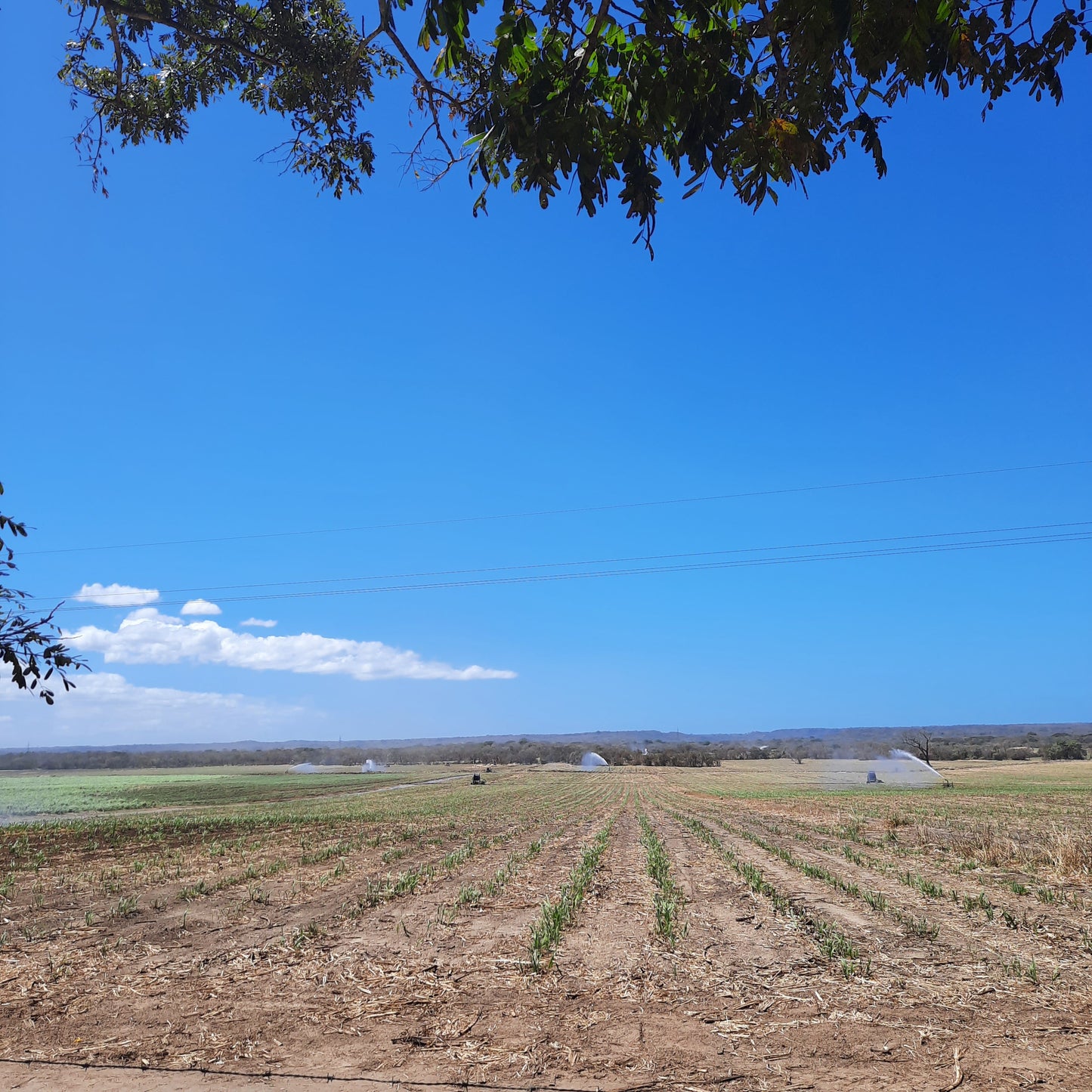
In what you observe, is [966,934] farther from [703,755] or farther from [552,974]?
[703,755]

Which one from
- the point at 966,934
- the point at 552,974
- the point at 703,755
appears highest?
the point at 552,974

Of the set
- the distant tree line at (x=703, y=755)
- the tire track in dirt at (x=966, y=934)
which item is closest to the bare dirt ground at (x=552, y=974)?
the tire track in dirt at (x=966, y=934)

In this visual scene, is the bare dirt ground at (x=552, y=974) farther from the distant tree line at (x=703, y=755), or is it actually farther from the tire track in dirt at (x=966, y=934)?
the distant tree line at (x=703, y=755)

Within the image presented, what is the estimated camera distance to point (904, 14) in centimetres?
333

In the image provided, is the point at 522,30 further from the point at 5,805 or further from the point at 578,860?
the point at 5,805

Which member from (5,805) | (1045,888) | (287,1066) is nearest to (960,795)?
(1045,888)

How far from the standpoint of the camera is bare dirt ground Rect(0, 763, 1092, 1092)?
4500 millimetres

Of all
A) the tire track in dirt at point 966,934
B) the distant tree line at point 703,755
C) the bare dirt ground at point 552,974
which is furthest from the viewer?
the distant tree line at point 703,755

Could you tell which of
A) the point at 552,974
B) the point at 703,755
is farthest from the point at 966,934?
A: the point at 703,755

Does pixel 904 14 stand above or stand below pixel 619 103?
below

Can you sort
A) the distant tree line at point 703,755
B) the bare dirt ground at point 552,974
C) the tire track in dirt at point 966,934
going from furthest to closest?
the distant tree line at point 703,755 → the tire track in dirt at point 966,934 → the bare dirt ground at point 552,974

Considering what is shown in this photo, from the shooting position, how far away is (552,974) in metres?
6.42

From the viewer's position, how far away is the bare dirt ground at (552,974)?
4500 mm

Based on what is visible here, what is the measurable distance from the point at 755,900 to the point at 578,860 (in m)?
5.52
